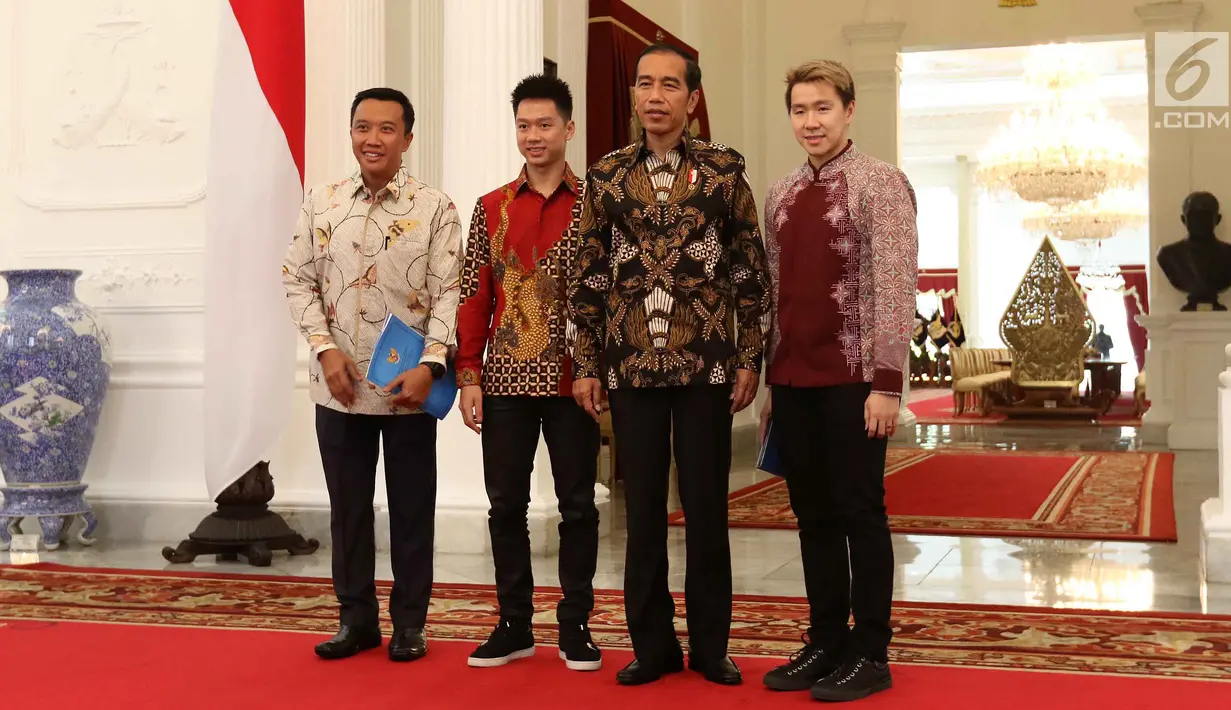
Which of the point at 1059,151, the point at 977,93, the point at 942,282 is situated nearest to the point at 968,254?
the point at 942,282

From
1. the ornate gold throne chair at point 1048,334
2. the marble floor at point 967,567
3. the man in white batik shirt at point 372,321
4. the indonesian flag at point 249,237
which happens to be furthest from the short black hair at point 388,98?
the ornate gold throne chair at point 1048,334

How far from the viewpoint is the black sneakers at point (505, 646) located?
9.95 feet

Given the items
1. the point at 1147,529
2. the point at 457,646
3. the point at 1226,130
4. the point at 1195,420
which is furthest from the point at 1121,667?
the point at 1226,130

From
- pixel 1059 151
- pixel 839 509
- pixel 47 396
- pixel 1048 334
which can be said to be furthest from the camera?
pixel 1059 151

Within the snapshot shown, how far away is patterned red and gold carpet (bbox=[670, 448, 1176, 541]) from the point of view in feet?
18.1

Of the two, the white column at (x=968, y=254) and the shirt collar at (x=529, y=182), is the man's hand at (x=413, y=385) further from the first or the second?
the white column at (x=968, y=254)

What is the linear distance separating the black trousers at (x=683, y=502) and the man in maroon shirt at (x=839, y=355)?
0.15 meters

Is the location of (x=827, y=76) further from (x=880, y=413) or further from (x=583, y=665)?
(x=583, y=665)

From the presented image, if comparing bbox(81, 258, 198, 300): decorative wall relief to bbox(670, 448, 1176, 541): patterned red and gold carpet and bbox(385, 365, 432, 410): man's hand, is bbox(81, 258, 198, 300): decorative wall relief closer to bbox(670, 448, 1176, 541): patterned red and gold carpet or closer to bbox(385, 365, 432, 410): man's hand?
bbox(670, 448, 1176, 541): patterned red and gold carpet

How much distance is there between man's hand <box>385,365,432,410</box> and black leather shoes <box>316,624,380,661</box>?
2.00 feet

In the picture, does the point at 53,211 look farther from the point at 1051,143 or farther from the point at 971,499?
the point at 1051,143

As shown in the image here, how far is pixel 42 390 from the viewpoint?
5.05 metres

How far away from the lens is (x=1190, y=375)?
9617mm

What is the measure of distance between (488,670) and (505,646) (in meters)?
0.08
